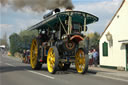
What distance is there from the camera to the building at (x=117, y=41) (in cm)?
1552

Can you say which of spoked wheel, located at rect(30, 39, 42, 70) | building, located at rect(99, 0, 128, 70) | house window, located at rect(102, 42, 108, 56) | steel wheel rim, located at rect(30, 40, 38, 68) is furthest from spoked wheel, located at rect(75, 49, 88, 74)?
house window, located at rect(102, 42, 108, 56)

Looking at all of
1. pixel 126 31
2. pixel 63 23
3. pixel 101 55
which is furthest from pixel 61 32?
pixel 101 55

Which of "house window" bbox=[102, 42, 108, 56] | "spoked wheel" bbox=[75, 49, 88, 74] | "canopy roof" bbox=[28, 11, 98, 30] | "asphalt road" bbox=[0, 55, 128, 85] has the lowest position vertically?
"asphalt road" bbox=[0, 55, 128, 85]

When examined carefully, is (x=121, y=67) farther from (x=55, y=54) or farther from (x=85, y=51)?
(x=55, y=54)

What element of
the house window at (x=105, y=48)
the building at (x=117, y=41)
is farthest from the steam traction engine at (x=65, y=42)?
the house window at (x=105, y=48)

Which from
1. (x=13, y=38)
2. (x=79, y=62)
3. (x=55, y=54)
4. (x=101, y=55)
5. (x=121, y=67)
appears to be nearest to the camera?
(x=55, y=54)

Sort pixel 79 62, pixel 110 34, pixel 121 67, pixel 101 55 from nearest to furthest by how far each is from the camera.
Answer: pixel 79 62 < pixel 121 67 < pixel 110 34 < pixel 101 55

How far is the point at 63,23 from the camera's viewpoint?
1285 cm

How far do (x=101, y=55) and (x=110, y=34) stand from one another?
250cm

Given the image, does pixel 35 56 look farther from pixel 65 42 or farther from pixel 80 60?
pixel 80 60

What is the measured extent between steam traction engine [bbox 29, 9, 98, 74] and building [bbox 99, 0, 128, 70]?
3303 millimetres

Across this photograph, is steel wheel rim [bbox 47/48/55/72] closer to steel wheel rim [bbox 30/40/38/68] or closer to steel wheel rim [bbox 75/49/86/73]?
steel wheel rim [bbox 75/49/86/73]

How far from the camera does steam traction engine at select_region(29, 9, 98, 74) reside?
11.9 metres

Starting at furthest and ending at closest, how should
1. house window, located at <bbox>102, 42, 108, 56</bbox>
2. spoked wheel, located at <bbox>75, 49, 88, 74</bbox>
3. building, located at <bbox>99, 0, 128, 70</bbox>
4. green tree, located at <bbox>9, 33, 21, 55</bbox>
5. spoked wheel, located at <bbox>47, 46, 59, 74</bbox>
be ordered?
green tree, located at <bbox>9, 33, 21, 55</bbox>
house window, located at <bbox>102, 42, 108, 56</bbox>
building, located at <bbox>99, 0, 128, 70</bbox>
spoked wheel, located at <bbox>75, 49, 88, 74</bbox>
spoked wheel, located at <bbox>47, 46, 59, 74</bbox>
